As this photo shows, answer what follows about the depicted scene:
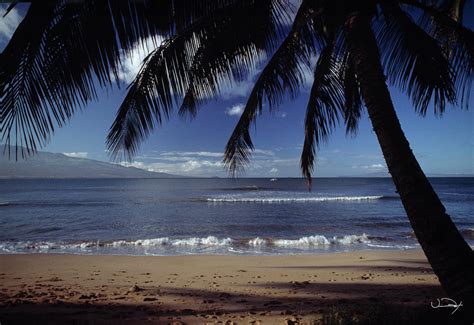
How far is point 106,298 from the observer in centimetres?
525

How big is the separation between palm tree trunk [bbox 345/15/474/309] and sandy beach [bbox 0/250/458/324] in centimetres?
192

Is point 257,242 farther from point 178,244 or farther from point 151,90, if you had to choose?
point 151,90

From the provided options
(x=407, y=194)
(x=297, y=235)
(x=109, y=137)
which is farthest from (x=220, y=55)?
(x=297, y=235)

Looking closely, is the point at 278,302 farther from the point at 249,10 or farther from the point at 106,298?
the point at 249,10

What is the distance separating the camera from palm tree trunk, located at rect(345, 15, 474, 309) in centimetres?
217

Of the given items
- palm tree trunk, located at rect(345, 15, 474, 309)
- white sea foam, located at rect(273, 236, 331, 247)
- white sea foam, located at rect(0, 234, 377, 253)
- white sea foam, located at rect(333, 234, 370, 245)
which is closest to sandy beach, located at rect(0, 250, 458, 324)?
white sea foam, located at rect(0, 234, 377, 253)

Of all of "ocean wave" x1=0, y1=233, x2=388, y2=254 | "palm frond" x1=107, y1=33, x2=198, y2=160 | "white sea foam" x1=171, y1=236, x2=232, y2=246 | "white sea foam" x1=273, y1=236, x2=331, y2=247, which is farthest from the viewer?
"white sea foam" x1=171, y1=236, x2=232, y2=246

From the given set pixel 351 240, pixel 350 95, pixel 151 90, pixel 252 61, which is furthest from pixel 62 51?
pixel 351 240

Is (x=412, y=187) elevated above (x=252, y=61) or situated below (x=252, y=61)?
below

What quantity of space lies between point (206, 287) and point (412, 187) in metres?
4.87

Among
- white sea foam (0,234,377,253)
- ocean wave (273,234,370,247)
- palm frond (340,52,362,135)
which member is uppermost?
palm frond (340,52,362,135)

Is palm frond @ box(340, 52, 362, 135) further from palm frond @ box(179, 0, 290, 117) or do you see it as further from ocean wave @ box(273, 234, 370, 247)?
ocean wave @ box(273, 234, 370, 247)

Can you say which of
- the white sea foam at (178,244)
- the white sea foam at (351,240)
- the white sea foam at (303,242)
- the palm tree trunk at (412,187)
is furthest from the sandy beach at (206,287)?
the white sea foam at (351,240)

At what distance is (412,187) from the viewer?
231 cm
